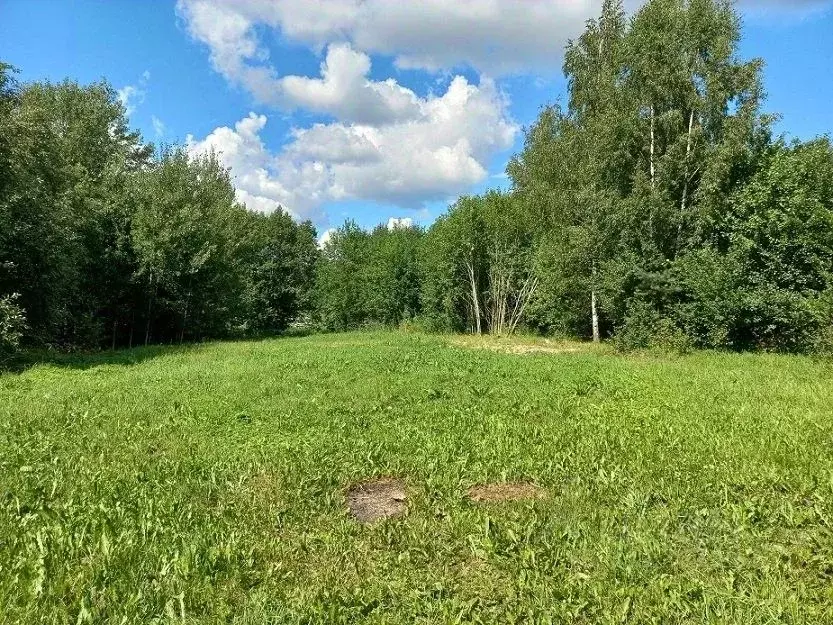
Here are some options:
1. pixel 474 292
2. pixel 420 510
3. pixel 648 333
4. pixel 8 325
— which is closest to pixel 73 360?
pixel 8 325

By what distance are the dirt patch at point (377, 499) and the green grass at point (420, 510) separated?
0.15 m

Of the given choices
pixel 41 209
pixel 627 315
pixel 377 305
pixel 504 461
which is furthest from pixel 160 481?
pixel 377 305

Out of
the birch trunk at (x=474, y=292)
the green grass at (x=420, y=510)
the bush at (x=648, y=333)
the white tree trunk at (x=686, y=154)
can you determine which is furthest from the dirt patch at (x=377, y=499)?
the birch trunk at (x=474, y=292)

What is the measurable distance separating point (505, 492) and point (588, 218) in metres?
21.0

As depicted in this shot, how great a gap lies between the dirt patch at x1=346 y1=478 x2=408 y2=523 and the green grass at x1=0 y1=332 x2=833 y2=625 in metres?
0.15

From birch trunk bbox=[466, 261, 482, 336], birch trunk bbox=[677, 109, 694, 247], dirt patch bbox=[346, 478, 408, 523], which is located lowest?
dirt patch bbox=[346, 478, 408, 523]

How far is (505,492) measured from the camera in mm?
5992

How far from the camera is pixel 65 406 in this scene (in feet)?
31.1

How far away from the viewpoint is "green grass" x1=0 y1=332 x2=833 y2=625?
3879mm

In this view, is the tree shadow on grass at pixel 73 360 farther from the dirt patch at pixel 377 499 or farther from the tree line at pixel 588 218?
the dirt patch at pixel 377 499

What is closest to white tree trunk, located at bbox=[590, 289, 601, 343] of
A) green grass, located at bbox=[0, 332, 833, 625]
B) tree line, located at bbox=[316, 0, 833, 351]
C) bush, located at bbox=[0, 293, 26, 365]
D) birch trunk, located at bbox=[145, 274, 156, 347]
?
tree line, located at bbox=[316, 0, 833, 351]

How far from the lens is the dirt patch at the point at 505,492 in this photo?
5.75m

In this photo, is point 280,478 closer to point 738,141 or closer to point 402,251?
point 738,141

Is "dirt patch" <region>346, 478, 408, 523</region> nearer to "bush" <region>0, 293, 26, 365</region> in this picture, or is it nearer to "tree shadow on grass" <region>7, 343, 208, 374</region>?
"tree shadow on grass" <region>7, 343, 208, 374</region>
